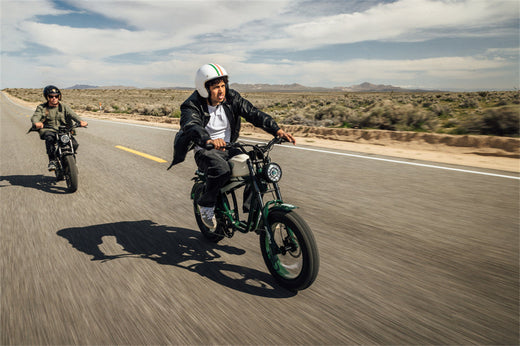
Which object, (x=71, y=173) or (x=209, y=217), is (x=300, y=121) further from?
(x=209, y=217)

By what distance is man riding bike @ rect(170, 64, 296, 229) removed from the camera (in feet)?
10.3

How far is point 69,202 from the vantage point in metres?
5.58

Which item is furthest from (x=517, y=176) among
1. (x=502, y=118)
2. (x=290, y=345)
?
(x=290, y=345)

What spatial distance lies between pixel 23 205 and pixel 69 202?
0.66 metres

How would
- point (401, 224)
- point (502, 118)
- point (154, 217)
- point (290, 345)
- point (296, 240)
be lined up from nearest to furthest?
point (290, 345) → point (296, 240) → point (401, 224) → point (154, 217) → point (502, 118)

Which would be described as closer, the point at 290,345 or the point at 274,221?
the point at 290,345

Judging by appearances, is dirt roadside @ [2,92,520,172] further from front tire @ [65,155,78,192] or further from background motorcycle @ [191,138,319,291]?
front tire @ [65,155,78,192]

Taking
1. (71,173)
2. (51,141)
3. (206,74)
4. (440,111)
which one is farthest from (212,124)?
(440,111)

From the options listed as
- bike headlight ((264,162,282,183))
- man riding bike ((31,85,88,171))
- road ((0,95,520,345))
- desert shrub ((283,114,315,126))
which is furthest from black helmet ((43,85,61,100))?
desert shrub ((283,114,315,126))

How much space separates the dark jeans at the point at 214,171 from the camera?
315cm

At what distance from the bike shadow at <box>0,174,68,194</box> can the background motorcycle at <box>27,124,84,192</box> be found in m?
0.23

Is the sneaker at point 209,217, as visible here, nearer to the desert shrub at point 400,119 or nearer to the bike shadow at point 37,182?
the bike shadow at point 37,182

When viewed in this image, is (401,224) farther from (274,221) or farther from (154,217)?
(154,217)

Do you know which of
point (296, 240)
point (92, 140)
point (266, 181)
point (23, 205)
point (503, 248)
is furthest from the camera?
point (92, 140)
